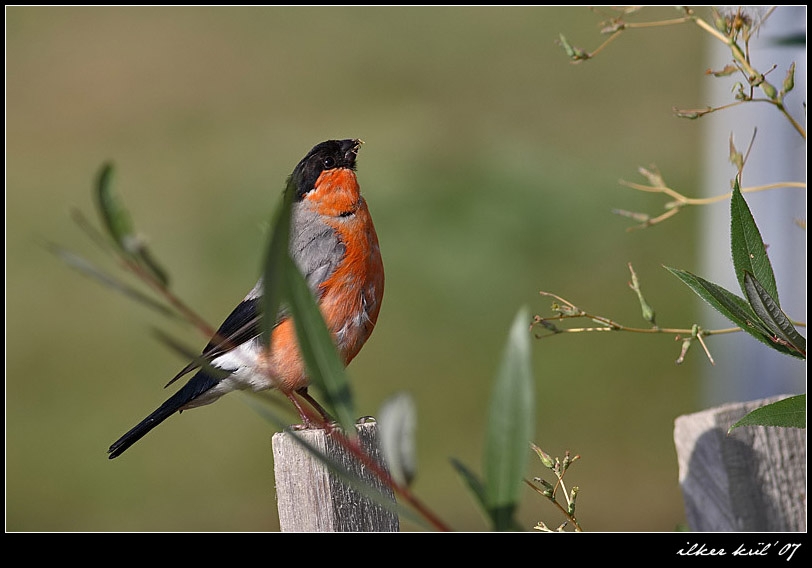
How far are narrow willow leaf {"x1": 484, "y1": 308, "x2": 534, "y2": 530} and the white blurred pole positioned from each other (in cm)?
291

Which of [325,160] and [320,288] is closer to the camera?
[320,288]

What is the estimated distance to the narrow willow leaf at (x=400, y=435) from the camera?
899mm

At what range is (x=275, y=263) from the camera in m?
0.80

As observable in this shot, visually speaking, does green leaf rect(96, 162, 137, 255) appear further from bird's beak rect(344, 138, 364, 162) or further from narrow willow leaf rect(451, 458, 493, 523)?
bird's beak rect(344, 138, 364, 162)

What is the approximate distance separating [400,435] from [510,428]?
11cm

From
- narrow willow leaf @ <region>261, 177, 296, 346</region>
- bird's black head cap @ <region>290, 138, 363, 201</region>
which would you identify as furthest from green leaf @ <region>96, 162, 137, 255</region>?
bird's black head cap @ <region>290, 138, 363, 201</region>

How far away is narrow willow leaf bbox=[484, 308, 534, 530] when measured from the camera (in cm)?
89

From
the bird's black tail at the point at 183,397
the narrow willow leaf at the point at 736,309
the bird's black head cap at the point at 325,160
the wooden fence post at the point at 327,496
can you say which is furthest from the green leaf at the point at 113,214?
the bird's black head cap at the point at 325,160

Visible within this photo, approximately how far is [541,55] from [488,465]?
722cm

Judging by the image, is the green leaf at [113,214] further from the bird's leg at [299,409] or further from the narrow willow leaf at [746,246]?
the narrow willow leaf at [746,246]

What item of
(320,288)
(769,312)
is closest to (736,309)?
(769,312)

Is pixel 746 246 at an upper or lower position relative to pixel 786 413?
upper

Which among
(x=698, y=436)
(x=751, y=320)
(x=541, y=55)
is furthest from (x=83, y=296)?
(x=751, y=320)

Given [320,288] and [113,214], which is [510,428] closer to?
[113,214]
